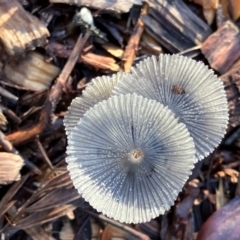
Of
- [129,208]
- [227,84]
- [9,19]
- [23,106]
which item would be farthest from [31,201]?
[227,84]

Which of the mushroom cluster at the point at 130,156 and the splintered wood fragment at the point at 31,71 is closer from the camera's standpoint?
the mushroom cluster at the point at 130,156

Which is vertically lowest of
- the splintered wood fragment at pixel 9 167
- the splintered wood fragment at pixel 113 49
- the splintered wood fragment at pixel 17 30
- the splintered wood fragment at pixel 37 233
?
the splintered wood fragment at pixel 37 233

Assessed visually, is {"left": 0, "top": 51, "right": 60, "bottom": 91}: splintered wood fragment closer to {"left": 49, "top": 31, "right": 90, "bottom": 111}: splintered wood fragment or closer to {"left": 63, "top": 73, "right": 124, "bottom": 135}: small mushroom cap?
{"left": 49, "top": 31, "right": 90, "bottom": 111}: splintered wood fragment

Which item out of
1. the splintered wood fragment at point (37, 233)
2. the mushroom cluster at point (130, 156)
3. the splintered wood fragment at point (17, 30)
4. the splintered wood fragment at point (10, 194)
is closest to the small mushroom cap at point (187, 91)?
the mushroom cluster at point (130, 156)

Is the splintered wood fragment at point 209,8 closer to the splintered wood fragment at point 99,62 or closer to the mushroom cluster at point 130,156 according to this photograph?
the splintered wood fragment at point 99,62

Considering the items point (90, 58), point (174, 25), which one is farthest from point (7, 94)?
point (174, 25)

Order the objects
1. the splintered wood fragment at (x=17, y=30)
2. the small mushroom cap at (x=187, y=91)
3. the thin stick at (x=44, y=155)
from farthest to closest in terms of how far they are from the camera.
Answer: the thin stick at (x=44, y=155), the splintered wood fragment at (x=17, y=30), the small mushroom cap at (x=187, y=91)

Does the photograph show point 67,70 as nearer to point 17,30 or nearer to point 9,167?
point 17,30

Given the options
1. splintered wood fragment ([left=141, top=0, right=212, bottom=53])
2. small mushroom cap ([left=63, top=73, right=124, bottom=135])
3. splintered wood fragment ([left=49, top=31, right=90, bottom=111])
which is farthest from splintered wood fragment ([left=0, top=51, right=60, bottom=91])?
splintered wood fragment ([left=141, top=0, right=212, bottom=53])
